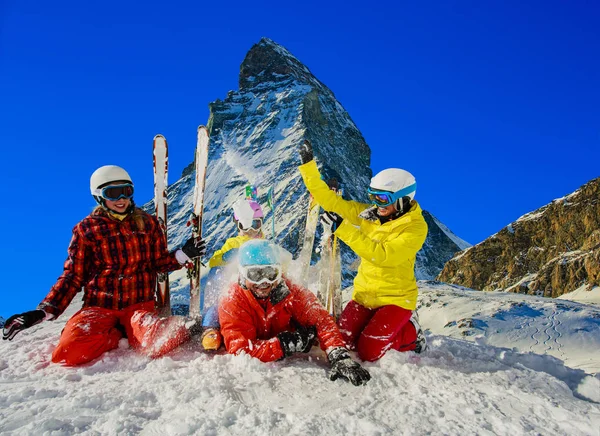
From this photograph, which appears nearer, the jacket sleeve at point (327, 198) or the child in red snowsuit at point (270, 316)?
the child in red snowsuit at point (270, 316)

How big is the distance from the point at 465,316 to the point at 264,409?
17858 millimetres

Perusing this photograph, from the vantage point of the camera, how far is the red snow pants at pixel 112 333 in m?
3.64

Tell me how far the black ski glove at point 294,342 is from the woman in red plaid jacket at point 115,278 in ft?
3.34

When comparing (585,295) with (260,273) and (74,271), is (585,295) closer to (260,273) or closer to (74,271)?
(260,273)

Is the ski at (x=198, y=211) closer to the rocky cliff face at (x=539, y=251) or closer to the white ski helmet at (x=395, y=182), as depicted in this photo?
the white ski helmet at (x=395, y=182)

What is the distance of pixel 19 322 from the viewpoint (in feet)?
11.9

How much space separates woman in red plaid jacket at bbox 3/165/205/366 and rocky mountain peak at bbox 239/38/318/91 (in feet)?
537

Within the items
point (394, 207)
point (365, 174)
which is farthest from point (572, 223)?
point (365, 174)

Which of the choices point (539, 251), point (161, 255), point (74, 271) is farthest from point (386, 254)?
point (539, 251)

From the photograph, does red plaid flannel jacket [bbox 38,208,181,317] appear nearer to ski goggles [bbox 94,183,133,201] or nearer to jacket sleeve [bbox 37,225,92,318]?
jacket sleeve [bbox 37,225,92,318]

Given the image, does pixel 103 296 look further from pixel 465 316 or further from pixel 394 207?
pixel 465 316

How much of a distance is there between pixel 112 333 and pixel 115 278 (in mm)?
489

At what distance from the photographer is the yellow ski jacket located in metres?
3.87

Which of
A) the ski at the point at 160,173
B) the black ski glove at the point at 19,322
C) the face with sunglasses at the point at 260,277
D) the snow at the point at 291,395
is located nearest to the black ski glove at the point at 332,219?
the face with sunglasses at the point at 260,277
